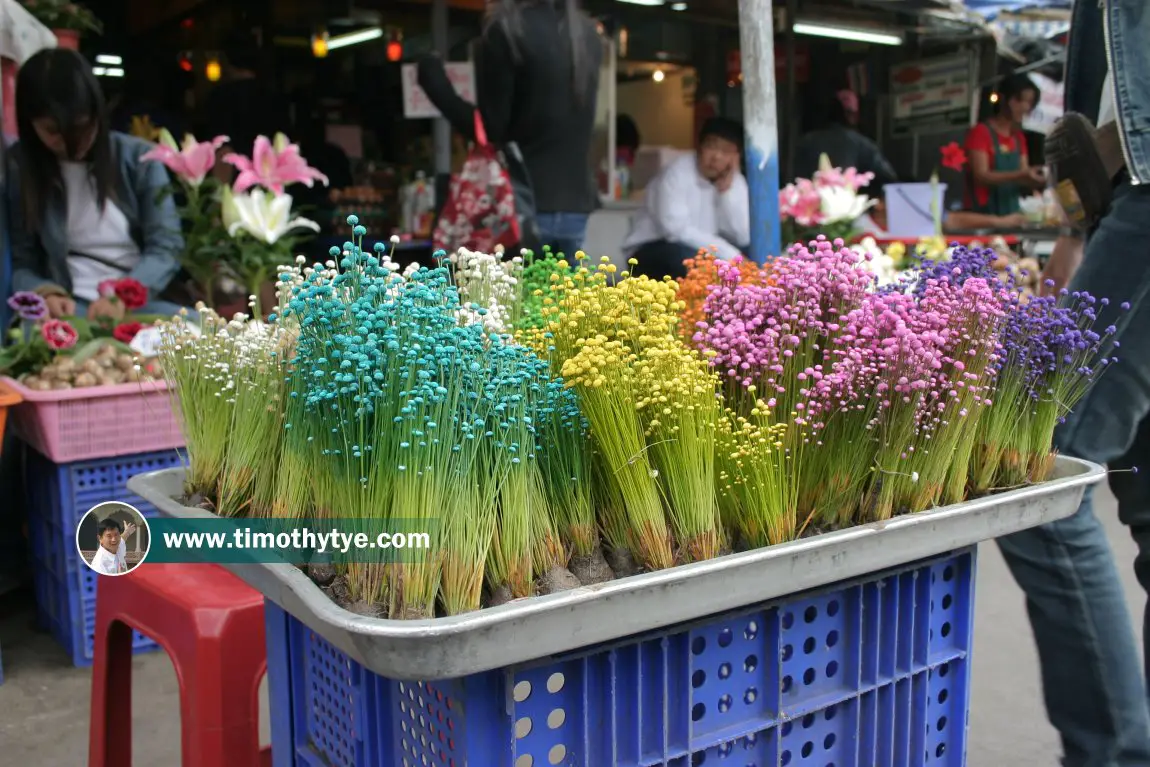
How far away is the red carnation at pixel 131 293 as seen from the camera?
2879 millimetres

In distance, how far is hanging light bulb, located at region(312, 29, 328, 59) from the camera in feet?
24.2

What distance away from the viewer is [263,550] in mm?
1156

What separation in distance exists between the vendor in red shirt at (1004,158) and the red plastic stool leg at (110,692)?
611 centimetres

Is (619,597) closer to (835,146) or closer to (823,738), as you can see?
(823,738)

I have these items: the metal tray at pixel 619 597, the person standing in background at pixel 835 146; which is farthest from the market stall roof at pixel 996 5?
the metal tray at pixel 619 597

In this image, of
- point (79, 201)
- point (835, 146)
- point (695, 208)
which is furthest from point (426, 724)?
point (835, 146)

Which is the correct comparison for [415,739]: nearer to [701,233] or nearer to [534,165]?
[534,165]

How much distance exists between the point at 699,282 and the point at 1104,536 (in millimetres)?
830

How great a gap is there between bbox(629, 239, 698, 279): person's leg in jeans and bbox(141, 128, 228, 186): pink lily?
5.15 ft

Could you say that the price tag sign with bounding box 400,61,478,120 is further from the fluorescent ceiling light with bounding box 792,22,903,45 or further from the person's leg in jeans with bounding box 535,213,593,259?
the fluorescent ceiling light with bounding box 792,22,903,45

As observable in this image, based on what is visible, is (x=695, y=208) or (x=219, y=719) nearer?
(x=219, y=719)

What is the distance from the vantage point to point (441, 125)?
5.57 m

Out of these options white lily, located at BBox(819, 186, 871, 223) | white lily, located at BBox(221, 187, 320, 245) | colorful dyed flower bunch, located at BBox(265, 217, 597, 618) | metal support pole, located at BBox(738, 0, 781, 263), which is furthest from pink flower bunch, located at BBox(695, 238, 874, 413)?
white lily, located at BBox(819, 186, 871, 223)

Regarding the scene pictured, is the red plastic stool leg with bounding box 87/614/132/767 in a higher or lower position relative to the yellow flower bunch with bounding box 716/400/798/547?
lower
